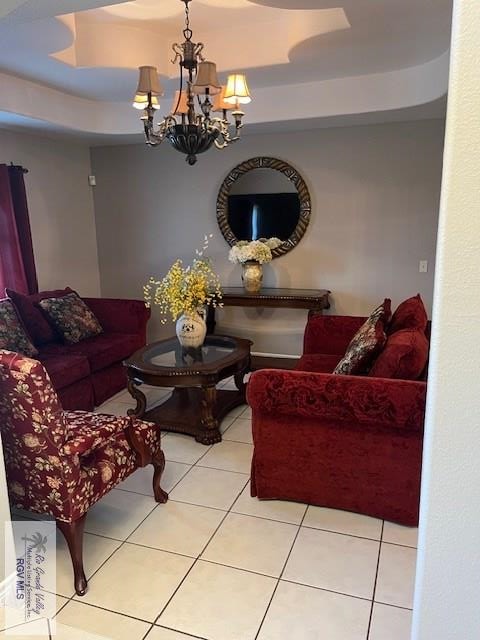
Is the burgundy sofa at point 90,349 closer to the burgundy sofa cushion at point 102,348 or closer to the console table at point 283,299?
the burgundy sofa cushion at point 102,348

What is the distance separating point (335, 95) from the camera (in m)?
3.72

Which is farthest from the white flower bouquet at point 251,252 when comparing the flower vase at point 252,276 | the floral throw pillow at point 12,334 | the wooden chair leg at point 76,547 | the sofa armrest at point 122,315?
the wooden chair leg at point 76,547

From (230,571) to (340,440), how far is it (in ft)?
2.54

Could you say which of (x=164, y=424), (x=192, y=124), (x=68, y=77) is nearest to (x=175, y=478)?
(x=164, y=424)

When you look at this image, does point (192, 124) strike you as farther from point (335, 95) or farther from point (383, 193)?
point (383, 193)

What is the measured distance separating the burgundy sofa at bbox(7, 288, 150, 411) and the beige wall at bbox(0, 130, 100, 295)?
25.2 inches

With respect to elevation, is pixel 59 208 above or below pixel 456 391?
above

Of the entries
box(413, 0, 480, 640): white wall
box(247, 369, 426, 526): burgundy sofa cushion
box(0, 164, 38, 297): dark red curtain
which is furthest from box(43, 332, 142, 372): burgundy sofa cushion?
box(413, 0, 480, 640): white wall

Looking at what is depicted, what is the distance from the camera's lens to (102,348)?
12.5 feet

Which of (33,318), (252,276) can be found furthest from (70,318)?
(252,276)

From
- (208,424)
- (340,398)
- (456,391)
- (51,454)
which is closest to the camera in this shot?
(456,391)

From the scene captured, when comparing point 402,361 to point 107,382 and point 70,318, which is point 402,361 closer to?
point 107,382

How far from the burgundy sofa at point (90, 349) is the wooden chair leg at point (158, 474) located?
125 cm

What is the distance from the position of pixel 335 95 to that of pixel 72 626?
3.85 m
